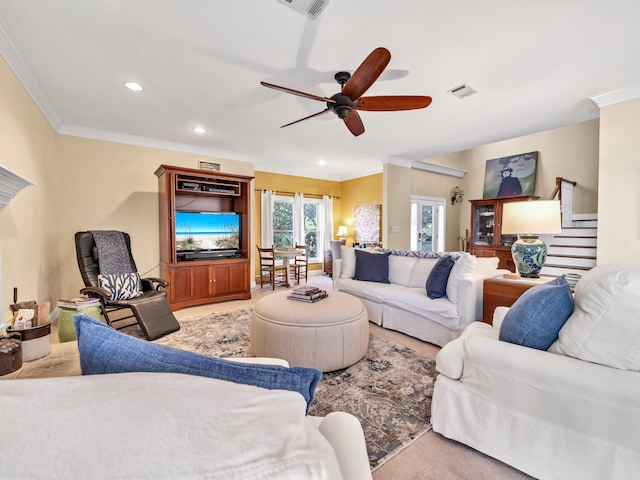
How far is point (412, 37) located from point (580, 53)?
4.74ft

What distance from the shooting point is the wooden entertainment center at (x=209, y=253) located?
409 centimetres

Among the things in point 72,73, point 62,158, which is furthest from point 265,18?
point 62,158

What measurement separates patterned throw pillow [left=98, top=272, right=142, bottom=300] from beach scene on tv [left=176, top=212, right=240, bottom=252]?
3.03 ft

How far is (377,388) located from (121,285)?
9.95 feet

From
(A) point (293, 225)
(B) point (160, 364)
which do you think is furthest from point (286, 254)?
(B) point (160, 364)

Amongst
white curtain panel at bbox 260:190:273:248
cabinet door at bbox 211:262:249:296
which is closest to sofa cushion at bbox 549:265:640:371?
cabinet door at bbox 211:262:249:296

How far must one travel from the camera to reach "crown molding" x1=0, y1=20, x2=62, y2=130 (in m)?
2.16

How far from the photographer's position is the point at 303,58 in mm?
2387

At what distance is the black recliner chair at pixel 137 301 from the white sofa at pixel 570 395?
2866 mm

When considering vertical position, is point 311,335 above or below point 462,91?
below

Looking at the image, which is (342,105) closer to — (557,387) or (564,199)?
(557,387)

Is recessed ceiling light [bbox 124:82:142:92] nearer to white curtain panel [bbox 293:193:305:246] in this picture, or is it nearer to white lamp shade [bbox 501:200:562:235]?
white lamp shade [bbox 501:200:562:235]

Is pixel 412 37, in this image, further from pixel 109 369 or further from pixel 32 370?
pixel 32 370

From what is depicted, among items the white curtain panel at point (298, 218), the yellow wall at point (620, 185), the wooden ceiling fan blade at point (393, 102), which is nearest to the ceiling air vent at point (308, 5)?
the wooden ceiling fan blade at point (393, 102)
